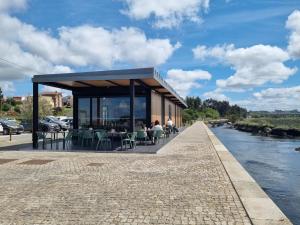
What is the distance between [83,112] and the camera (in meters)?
21.3

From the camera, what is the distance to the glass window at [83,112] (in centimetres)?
2122

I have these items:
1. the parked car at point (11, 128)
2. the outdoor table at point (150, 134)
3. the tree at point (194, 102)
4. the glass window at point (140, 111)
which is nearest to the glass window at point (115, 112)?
the glass window at point (140, 111)

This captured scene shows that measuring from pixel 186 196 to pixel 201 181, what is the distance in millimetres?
1556

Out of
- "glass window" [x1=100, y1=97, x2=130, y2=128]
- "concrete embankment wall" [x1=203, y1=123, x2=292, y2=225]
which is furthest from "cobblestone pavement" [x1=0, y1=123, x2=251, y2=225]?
"glass window" [x1=100, y1=97, x2=130, y2=128]

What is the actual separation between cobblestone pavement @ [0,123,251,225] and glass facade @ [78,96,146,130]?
8.86 metres

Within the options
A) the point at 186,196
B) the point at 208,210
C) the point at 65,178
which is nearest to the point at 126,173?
the point at 65,178

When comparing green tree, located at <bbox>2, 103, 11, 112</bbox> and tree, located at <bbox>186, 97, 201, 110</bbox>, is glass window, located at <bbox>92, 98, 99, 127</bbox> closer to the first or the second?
green tree, located at <bbox>2, 103, 11, 112</bbox>

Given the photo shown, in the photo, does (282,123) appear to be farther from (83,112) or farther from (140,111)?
(83,112)

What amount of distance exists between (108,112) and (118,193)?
13.8 metres

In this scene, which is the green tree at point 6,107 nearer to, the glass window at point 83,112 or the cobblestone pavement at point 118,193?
the glass window at point 83,112

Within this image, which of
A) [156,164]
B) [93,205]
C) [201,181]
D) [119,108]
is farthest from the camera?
[119,108]

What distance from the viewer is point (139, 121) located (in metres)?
20.9

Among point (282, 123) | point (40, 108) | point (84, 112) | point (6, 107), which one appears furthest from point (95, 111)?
point (6, 107)

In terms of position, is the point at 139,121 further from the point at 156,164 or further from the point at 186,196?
the point at 186,196
